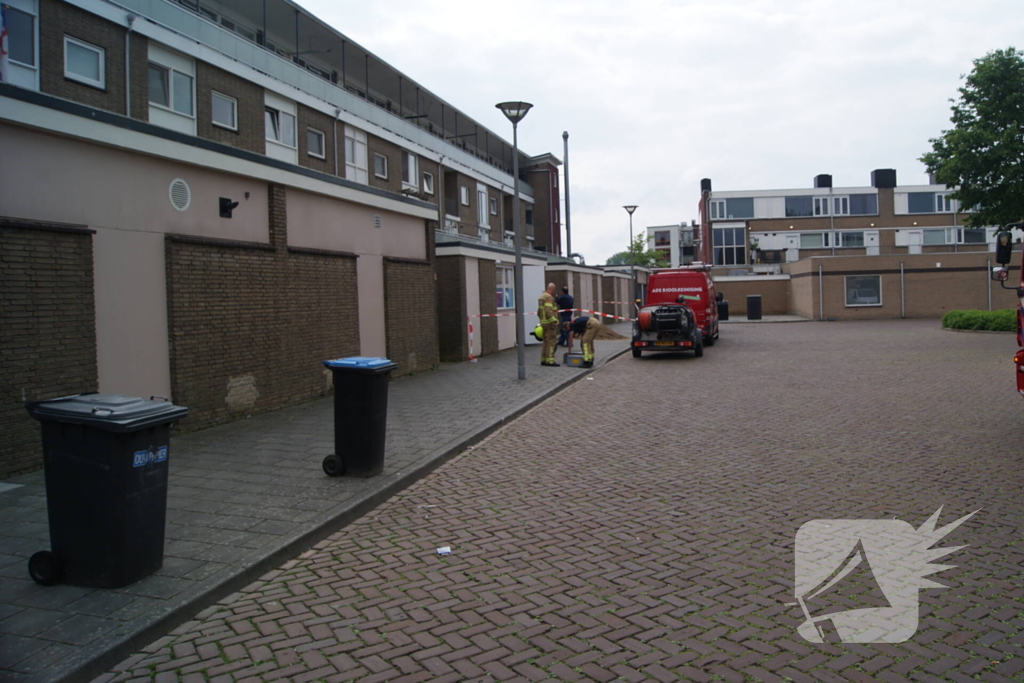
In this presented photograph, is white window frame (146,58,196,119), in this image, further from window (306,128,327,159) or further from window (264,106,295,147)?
window (306,128,327,159)

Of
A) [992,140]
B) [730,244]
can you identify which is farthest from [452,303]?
[730,244]

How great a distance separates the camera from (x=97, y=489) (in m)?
4.45

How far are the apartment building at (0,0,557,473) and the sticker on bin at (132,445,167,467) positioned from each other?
3.55 meters

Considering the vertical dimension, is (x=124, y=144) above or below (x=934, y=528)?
above

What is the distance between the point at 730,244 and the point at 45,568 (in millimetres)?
66388

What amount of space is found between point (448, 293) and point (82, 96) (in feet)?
31.2

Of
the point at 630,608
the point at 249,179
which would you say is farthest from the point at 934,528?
the point at 249,179

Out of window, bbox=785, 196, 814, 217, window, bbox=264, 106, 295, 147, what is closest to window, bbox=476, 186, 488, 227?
window, bbox=264, 106, 295, 147

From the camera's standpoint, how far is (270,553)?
16.9 feet

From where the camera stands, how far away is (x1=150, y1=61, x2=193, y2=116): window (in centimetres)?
2009

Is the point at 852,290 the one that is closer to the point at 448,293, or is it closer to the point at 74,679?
the point at 448,293

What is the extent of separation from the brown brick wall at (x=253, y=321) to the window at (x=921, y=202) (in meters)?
63.4

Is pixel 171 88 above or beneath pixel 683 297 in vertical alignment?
above

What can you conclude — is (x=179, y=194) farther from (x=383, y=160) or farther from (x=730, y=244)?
(x=730, y=244)
